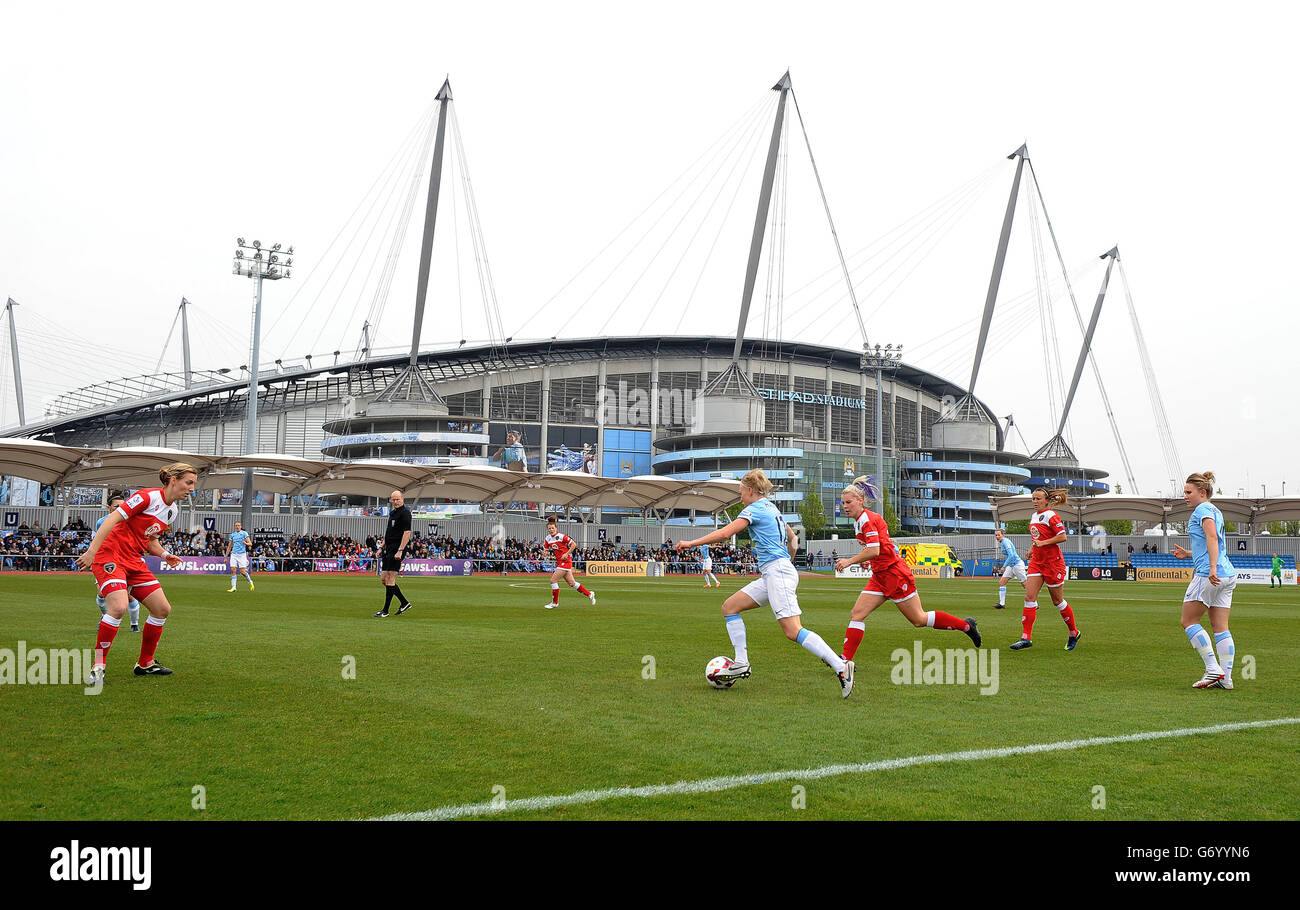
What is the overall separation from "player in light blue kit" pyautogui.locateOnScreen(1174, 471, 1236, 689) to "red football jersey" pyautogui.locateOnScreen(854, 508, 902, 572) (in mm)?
2984

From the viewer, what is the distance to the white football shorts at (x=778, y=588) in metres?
9.41

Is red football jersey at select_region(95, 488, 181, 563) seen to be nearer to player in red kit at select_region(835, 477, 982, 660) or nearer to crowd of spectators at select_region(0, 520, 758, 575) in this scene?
Answer: player in red kit at select_region(835, 477, 982, 660)

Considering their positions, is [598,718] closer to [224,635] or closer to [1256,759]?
[1256,759]

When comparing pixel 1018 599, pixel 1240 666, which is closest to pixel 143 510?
pixel 1240 666

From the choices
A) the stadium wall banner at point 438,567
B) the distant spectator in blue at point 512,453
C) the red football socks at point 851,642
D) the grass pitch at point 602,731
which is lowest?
the stadium wall banner at point 438,567

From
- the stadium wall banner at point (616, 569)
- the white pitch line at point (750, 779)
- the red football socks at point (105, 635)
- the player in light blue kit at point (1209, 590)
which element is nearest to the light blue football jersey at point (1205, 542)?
the player in light blue kit at point (1209, 590)

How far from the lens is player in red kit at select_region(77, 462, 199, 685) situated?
959 cm

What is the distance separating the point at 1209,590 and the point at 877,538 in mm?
3465

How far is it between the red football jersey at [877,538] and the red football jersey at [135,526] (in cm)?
773

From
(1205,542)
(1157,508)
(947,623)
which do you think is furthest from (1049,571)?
(1157,508)

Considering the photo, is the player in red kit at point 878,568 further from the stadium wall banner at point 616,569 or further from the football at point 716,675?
the stadium wall banner at point 616,569

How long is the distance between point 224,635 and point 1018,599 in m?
25.9

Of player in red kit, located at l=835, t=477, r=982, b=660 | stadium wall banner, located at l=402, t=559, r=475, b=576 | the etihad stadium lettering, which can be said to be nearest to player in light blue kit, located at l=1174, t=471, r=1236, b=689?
player in red kit, located at l=835, t=477, r=982, b=660
